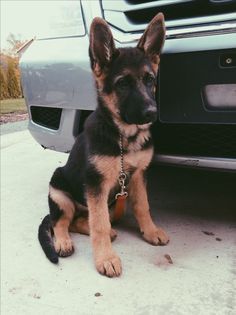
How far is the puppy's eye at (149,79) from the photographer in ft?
7.63

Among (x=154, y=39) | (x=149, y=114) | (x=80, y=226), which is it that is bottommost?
(x=80, y=226)

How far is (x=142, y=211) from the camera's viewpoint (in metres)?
2.73

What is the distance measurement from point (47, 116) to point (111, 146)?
96 centimetres

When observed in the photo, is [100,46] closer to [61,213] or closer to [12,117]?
[61,213]

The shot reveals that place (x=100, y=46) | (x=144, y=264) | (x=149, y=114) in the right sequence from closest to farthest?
1. (x=149, y=114)
2. (x=100, y=46)
3. (x=144, y=264)

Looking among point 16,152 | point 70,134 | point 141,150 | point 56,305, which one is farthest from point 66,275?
point 16,152

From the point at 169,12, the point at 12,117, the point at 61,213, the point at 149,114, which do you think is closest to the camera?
the point at 149,114

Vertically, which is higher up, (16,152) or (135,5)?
(135,5)

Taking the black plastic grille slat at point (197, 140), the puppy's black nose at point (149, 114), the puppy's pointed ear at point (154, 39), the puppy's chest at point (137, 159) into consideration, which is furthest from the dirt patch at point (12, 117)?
the puppy's black nose at point (149, 114)

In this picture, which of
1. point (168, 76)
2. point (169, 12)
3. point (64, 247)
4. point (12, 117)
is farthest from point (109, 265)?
point (12, 117)

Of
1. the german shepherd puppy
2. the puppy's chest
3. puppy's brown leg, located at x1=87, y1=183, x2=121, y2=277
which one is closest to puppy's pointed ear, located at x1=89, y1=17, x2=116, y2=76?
the german shepherd puppy

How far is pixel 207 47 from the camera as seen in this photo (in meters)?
2.29

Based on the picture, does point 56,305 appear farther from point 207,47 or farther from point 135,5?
point 135,5

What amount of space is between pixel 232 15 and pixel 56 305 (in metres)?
1.78
